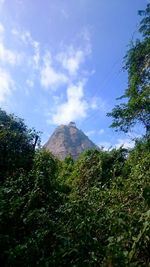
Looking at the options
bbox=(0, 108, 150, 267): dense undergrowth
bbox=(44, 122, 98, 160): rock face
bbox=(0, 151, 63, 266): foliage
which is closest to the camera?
bbox=(0, 108, 150, 267): dense undergrowth

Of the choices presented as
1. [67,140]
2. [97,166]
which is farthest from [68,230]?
[67,140]

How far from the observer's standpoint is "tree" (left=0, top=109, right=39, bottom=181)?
14.9m

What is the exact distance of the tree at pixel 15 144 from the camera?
588 inches

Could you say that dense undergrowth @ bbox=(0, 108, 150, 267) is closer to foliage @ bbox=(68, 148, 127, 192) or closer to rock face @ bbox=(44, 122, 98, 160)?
foliage @ bbox=(68, 148, 127, 192)

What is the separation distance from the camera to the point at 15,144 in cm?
1669

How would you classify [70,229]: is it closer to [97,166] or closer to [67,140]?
[97,166]

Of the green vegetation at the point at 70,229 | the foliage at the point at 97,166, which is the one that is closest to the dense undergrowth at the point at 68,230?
the green vegetation at the point at 70,229

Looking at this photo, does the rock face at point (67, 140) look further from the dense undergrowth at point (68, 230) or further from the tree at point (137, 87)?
the dense undergrowth at point (68, 230)

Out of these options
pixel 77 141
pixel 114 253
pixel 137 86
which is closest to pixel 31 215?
pixel 114 253

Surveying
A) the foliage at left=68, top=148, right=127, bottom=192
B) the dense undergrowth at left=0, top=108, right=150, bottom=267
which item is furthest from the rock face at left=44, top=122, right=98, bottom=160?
the dense undergrowth at left=0, top=108, right=150, bottom=267

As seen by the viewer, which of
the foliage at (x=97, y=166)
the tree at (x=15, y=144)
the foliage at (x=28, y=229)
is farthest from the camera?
the foliage at (x=97, y=166)

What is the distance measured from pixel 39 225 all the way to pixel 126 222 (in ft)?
5.84

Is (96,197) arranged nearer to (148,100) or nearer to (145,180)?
(145,180)

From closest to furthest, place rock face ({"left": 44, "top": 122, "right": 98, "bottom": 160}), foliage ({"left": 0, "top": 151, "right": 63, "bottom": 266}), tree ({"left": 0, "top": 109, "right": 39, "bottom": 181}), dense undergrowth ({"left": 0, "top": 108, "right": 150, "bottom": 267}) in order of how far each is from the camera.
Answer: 1. dense undergrowth ({"left": 0, "top": 108, "right": 150, "bottom": 267})
2. foliage ({"left": 0, "top": 151, "right": 63, "bottom": 266})
3. tree ({"left": 0, "top": 109, "right": 39, "bottom": 181})
4. rock face ({"left": 44, "top": 122, "right": 98, "bottom": 160})
